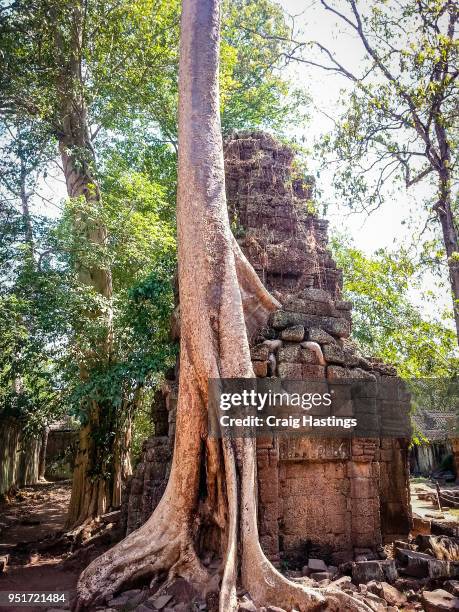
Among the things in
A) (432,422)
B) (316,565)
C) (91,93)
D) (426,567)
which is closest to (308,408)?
(316,565)

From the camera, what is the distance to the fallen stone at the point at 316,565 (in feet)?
12.7

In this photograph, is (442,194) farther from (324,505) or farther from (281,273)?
(324,505)

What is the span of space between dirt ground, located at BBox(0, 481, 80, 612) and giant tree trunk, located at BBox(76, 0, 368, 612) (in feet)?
3.15

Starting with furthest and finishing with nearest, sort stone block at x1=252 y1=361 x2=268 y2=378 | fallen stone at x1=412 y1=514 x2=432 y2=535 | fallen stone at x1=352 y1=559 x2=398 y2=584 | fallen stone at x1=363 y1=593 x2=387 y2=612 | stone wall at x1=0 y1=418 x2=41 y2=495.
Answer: stone wall at x1=0 y1=418 x2=41 y2=495
fallen stone at x1=412 y1=514 x2=432 y2=535
stone block at x1=252 y1=361 x2=268 y2=378
fallen stone at x1=352 y1=559 x2=398 y2=584
fallen stone at x1=363 y1=593 x2=387 y2=612

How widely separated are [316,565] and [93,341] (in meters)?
3.92

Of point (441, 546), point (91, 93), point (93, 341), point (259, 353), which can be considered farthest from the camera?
point (91, 93)

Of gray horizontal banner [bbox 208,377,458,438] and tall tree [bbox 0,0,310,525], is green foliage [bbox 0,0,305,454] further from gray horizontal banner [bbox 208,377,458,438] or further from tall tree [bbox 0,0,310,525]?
gray horizontal banner [bbox 208,377,458,438]

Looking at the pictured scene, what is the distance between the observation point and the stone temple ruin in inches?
172

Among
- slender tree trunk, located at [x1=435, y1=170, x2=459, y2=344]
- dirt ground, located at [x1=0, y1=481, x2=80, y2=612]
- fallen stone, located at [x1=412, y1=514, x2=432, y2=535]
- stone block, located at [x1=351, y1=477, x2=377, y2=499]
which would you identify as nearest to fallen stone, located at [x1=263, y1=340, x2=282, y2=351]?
stone block, located at [x1=351, y1=477, x2=377, y2=499]

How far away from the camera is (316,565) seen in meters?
3.96

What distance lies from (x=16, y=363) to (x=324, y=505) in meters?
3.98

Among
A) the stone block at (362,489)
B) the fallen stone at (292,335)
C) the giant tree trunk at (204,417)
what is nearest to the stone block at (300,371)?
the fallen stone at (292,335)

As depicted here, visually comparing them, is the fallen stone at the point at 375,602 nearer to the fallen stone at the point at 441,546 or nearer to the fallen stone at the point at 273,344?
the fallen stone at the point at 441,546

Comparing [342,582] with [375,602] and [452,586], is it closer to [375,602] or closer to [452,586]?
[375,602]
